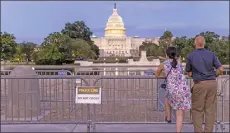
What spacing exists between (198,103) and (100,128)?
2.56 metres

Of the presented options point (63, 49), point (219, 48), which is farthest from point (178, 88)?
point (63, 49)

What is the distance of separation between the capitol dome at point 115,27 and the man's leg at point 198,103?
150 meters

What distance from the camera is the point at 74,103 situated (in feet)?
35.7

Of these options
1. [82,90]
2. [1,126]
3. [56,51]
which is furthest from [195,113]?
[56,51]

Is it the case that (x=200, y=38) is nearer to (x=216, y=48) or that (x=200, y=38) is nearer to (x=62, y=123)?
(x=62, y=123)

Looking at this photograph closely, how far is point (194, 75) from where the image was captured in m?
7.71

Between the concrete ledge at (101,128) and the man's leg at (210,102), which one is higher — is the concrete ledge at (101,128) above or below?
below

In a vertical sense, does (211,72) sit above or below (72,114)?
above

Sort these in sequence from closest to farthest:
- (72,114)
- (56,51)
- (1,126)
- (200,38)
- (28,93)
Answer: (200,38), (1,126), (28,93), (72,114), (56,51)

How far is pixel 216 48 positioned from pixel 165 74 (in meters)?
51.8

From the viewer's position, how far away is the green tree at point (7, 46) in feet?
207

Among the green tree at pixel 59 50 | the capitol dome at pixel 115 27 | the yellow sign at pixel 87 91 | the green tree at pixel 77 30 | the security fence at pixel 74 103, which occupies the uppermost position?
the capitol dome at pixel 115 27

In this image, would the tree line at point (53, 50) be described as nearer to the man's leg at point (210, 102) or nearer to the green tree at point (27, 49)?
the green tree at point (27, 49)

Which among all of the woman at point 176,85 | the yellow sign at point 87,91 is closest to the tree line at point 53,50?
the yellow sign at point 87,91
